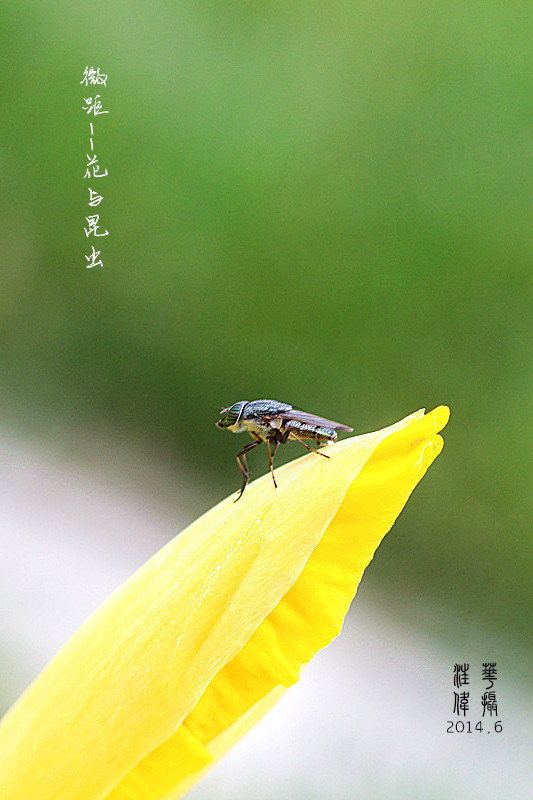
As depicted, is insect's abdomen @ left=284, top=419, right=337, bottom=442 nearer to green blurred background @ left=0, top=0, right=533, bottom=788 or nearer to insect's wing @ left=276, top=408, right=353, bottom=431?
insect's wing @ left=276, top=408, right=353, bottom=431

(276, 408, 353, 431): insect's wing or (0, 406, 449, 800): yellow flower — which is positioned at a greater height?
(276, 408, 353, 431): insect's wing

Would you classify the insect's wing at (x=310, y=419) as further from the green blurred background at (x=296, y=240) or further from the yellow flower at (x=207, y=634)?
the green blurred background at (x=296, y=240)

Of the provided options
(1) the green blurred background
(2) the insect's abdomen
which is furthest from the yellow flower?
(1) the green blurred background

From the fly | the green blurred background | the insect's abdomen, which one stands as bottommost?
the insect's abdomen

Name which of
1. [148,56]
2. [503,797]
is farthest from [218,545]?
[148,56]

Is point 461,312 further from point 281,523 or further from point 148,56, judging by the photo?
point 281,523

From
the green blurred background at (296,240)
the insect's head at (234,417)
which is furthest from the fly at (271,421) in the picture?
the green blurred background at (296,240)
